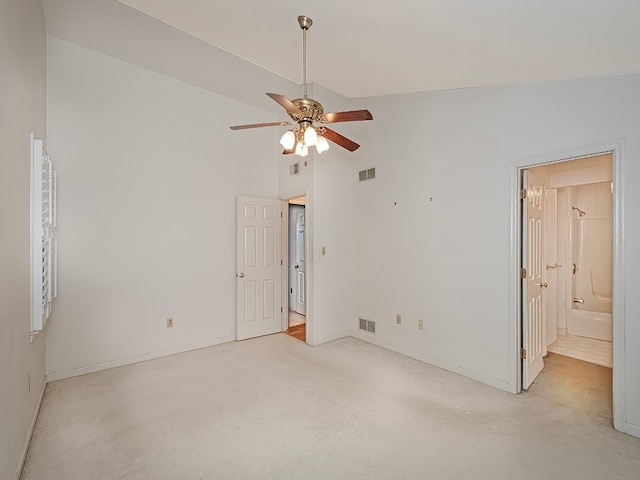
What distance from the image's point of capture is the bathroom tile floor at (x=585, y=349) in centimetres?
368

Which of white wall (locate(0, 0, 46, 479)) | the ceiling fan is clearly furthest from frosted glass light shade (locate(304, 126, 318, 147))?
white wall (locate(0, 0, 46, 479))

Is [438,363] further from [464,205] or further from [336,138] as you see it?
[336,138]

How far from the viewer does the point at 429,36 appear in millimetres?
2074

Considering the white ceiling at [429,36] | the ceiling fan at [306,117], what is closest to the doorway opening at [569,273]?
the white ceiling at [429,36]

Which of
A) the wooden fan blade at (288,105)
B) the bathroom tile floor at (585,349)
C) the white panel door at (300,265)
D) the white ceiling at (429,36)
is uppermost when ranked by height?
the white ceiling at (429,36)

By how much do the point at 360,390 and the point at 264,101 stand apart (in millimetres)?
3881

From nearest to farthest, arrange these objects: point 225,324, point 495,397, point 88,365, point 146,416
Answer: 1. point 146,416
2. point 495,397
3. point 88,365
4. point 225,324

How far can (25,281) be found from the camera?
2156mm

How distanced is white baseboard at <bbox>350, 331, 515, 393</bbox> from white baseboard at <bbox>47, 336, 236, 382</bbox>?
6.17 ft

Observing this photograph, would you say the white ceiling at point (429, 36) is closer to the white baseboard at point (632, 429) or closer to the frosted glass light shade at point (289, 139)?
the frosted glass light shade at point (289, 139)

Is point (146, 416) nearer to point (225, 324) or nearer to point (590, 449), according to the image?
point (225, 324)

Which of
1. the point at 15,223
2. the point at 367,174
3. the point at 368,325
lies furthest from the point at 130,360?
the point at 367,174

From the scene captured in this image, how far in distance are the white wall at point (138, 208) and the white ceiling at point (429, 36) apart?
163 centimetres

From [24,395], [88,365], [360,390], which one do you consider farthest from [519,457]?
[88,365]
